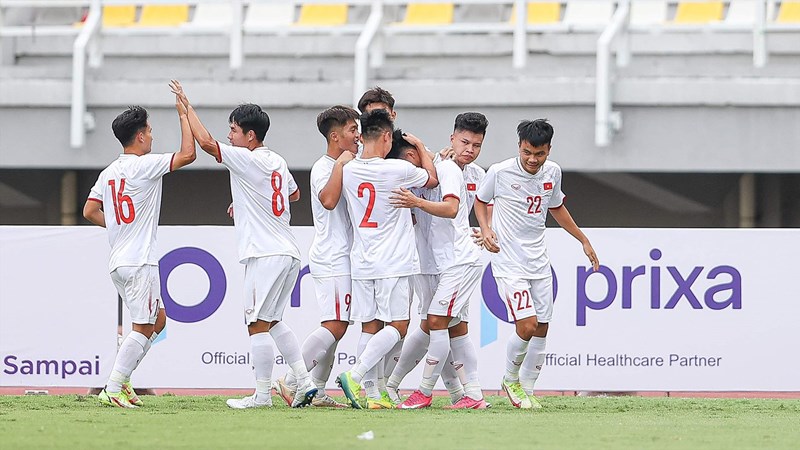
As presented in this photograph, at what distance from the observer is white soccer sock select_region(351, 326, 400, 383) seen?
9.47 meters

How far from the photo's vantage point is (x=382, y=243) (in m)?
9.58

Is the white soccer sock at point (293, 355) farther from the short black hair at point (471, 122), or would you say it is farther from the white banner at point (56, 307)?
the white banner at point (56, 307)

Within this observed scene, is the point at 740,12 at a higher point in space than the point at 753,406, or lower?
higher

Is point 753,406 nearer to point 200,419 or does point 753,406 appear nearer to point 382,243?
point 382,243

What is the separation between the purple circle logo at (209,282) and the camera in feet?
40.1

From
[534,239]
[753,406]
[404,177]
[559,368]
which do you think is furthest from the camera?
[559,368]

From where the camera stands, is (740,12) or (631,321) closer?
(631,321)

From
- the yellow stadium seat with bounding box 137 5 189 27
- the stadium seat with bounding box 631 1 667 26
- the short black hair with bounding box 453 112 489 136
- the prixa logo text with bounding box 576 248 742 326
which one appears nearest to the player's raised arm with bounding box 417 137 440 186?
the short black hair with bounding box 453 112 489 136

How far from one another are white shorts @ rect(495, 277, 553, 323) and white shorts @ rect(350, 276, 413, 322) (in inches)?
28.9

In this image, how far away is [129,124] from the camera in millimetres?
9766

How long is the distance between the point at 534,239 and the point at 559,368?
91.4 inches

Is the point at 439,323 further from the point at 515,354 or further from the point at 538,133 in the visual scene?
the point at 538,133

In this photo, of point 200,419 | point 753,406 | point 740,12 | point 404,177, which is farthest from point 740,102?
point 200,419

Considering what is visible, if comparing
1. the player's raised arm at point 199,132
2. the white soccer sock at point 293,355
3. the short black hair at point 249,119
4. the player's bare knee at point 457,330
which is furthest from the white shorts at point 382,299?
the player's raised arm at point 199,132
